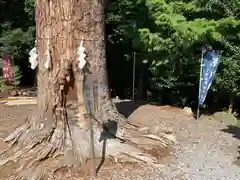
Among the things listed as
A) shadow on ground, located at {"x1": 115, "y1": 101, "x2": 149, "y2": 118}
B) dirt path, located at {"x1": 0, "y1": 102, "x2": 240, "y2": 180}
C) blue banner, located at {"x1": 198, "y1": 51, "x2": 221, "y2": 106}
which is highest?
blue banner, located at {"x1": 198, "y1": 51, "x2": 221, "y2": 106}

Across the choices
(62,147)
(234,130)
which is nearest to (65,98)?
(62,147)

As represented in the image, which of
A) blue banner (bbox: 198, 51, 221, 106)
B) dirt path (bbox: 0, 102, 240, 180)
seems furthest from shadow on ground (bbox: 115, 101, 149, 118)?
blue banner (bbox: 198, 51, 221, 106)

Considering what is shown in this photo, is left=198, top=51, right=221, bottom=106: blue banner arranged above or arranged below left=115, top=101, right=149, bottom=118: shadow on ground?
above

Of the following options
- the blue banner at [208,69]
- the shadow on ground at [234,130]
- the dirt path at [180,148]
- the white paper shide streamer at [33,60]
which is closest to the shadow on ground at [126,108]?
the dirt path at [180,148]

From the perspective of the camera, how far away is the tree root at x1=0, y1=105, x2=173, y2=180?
18.1ft

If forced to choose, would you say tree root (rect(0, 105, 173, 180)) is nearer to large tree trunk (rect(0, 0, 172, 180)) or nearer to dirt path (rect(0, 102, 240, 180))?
large tree trunk (rect(0, 0, 172, 180))

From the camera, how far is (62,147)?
5.77 m

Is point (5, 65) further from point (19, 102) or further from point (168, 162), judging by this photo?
point (168, 162)

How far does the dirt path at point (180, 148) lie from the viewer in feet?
18.0

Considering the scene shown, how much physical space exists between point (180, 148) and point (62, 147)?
5.98 feet

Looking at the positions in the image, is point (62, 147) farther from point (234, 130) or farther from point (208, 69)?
point (234, 130)

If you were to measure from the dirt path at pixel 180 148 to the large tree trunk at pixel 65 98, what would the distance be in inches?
11.5

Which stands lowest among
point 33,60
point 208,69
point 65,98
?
point 65,98

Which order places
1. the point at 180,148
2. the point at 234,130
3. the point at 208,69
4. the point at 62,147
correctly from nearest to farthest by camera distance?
1. the point at 62,147
2. the point at 180,148
3. the point at 208,69
4. the point at 234,130
